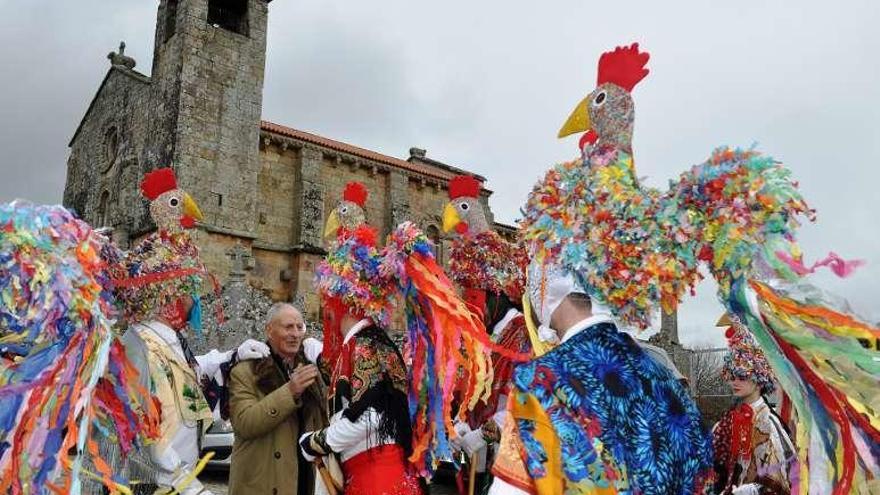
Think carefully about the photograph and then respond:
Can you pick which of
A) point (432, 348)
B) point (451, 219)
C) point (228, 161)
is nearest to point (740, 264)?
point (432, 348)

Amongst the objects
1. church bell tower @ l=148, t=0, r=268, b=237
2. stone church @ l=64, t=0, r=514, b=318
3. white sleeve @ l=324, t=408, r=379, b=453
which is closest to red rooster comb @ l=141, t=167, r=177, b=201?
white sleeve @ l=324, t=408, r=379, b=453

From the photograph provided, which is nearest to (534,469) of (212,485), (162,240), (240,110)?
(162,240)

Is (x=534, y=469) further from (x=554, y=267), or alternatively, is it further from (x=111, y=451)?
(x=111, y=451)

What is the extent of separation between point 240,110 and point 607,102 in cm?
1921

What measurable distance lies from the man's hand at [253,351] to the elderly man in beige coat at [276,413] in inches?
2.0

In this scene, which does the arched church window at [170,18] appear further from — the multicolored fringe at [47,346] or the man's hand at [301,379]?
the multicolored fringe at [47,346]

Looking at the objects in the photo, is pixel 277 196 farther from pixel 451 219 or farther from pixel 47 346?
pixel 47 346

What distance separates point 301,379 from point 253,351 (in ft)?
2.15

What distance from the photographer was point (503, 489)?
6.04 feet

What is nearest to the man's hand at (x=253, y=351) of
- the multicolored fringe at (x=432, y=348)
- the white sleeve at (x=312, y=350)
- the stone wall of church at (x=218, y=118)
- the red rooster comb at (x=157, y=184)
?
the white sleeve at (x=312, y=350)

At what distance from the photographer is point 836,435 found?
208 cm

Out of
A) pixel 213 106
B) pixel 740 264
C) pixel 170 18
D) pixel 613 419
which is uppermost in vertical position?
pixel 170 18

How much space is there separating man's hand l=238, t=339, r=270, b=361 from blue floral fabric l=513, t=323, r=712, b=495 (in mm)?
2706

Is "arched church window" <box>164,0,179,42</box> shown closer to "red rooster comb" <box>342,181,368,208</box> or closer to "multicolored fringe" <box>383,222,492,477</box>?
"red rooster comb" <box>342,181,368,208</box>
